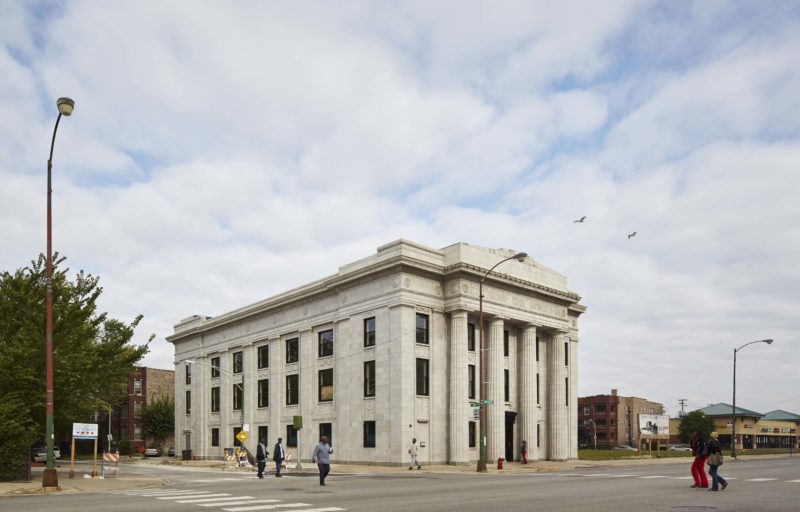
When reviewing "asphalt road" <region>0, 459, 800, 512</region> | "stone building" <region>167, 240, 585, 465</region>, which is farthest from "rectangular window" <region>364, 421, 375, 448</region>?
"asphalt road" <region>0, 459, 800, 512</region>

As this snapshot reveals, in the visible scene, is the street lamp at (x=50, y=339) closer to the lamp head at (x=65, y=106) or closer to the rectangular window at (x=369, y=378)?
the lamp head at (x=65, y=106)

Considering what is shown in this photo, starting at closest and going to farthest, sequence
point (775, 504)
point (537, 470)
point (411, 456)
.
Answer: point (775, 504), point (537, 470), point (411, 456)

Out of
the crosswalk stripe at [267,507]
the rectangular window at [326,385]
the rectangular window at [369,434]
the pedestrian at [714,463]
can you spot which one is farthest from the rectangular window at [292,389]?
the crosswalk stripe at [267,507]

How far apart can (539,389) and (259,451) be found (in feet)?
97.1

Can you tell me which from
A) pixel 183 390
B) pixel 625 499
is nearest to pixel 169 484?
pixel 625 499

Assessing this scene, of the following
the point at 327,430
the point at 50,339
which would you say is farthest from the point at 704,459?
the point at 327,430

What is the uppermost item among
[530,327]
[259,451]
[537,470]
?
[530,327]

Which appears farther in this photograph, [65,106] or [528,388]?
[528,388]

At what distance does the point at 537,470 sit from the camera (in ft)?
135

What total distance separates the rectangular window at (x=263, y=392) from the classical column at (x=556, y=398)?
23.0 meters

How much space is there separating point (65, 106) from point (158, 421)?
77.7 meters

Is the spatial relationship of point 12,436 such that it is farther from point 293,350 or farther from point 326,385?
point 293,350

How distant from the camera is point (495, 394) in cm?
4906

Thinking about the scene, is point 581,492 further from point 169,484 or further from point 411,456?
point 411,456
